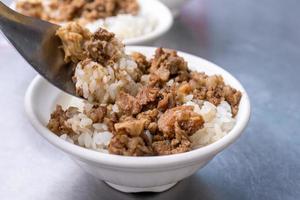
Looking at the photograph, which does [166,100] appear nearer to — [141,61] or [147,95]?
[147,95]

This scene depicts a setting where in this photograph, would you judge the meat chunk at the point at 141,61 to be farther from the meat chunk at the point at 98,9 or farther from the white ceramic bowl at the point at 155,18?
the meat chunk at the point at 98,9

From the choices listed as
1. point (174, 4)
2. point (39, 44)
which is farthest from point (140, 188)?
point (174, 4)

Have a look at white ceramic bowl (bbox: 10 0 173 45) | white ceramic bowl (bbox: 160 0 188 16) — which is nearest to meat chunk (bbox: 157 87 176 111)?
white ceramic bowl (bbox: 10 0 173 45)

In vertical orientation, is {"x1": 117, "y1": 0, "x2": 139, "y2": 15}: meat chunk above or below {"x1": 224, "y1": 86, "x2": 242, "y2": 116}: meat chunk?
below

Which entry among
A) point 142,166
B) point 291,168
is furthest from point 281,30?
point 142,166

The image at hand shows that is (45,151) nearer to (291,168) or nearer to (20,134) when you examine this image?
(20,134)

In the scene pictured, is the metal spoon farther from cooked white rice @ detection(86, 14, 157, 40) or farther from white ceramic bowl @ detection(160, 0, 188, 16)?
white ceramic bowl @ detection(160, 0, 188, 16)
